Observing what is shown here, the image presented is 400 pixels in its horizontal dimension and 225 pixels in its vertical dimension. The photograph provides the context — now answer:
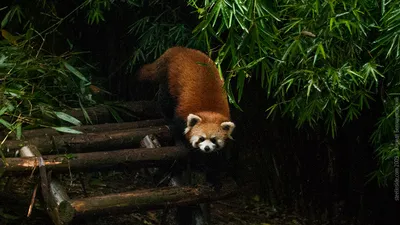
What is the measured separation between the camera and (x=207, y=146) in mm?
4344

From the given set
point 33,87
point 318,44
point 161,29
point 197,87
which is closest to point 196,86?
point 197,87

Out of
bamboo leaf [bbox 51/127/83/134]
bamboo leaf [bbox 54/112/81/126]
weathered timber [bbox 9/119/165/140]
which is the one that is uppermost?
bamboo leaf [bbox 54/112/81/126]

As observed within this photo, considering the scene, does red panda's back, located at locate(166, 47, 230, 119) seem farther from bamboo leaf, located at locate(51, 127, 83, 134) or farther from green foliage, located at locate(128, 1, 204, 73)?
bamboo leaf, located at locate(51, 127, 83, 134)

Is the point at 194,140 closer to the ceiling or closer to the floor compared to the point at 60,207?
closer to the ceiling

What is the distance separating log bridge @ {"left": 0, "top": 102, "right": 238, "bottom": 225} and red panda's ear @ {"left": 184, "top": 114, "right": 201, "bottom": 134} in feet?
0.51

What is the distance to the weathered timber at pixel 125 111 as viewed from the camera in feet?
14.8

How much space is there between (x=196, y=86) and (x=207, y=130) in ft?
1.23

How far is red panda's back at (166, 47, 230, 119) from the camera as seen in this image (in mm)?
4547

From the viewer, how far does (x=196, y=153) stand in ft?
14.1

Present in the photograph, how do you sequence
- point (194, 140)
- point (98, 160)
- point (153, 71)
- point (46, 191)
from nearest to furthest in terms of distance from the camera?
1. point (46, 191)
2. point (98, 160)
3. point (194, 140)
4. point (153, 71)

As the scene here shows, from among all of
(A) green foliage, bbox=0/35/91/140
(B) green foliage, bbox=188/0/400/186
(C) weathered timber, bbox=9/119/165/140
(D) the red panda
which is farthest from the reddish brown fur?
(B) green foliage, bbox=188/0/400/186

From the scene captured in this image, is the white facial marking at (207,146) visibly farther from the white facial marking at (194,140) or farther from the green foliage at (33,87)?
the green foliage at (33,87)

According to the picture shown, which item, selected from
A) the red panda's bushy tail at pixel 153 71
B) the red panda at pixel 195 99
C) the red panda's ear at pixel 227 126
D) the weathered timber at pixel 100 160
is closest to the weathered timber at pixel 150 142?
the weathered timber at pixel 100 160

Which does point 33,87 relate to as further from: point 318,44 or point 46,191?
point 318,44
